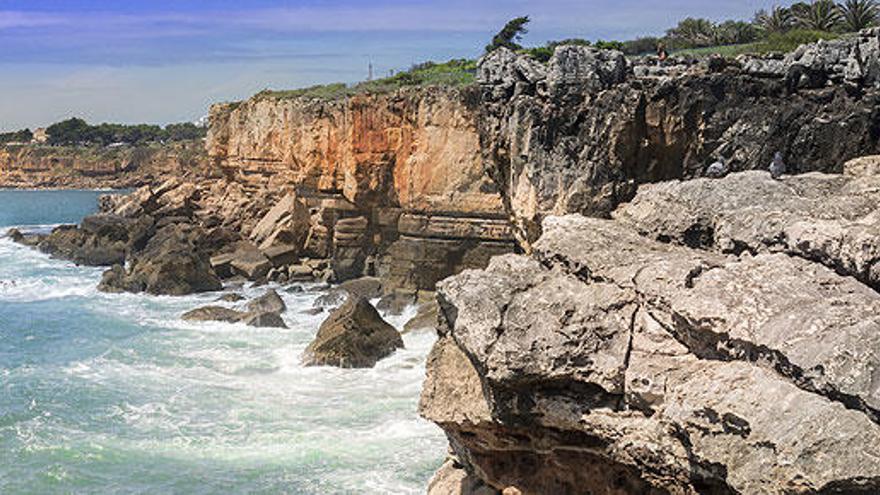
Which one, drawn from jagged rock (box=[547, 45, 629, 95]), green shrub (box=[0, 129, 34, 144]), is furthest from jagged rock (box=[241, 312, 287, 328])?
green shrub (box=[0, 129, 34, 144])

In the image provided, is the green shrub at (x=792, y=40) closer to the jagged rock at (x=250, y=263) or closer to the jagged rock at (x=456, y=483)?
the jagged rock at (x=250, y=263)

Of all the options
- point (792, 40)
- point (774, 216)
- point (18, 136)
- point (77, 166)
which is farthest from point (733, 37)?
point (18, 136)

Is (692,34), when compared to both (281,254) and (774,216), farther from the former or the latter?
(774,216)

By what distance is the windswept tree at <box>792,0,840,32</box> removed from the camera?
31844 mm

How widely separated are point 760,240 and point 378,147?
28.6 metres

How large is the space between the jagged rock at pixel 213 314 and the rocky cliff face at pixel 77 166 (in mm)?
80457

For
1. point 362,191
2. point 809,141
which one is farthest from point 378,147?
point 809,141

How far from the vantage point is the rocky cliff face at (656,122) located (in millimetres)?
16547

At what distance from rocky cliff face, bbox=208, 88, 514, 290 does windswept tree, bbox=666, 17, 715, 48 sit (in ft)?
37.2

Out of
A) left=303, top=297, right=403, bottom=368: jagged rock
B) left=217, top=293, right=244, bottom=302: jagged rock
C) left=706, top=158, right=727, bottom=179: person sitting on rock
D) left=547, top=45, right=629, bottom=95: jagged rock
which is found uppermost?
left=547, top=45, right=629, bottom=95: jagged rock

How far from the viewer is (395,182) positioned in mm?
33656

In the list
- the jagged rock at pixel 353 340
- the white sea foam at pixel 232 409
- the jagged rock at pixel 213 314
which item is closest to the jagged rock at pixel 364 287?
the white sea foam at pixel 232 409

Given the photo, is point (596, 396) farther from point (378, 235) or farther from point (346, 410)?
point (378, 235)

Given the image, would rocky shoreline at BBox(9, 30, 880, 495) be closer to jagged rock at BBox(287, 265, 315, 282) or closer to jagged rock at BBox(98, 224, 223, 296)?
jagged rock at BBox(287, 265, 315, 282)
